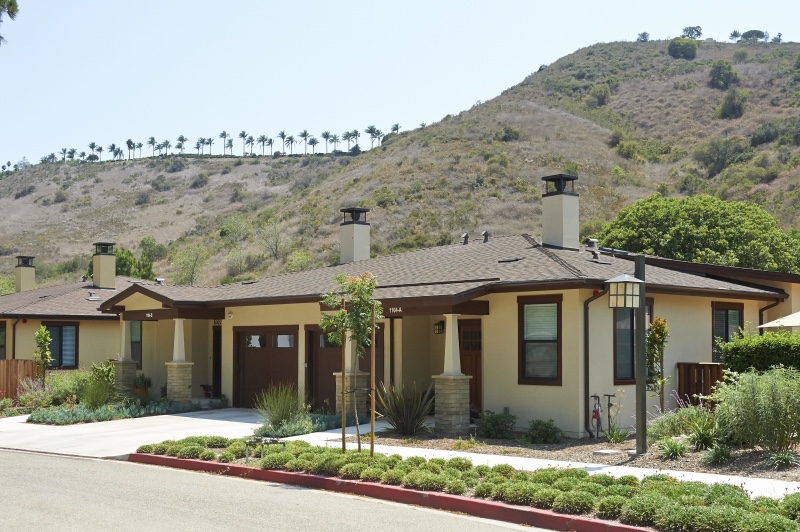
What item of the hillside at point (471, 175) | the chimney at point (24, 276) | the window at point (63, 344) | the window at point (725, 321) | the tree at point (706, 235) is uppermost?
the hillside at point (471, 175)

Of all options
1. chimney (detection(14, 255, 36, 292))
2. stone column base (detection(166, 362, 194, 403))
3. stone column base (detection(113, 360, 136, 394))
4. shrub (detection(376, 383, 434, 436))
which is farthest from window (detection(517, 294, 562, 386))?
chimney (detection(14, 255, 36, 292))

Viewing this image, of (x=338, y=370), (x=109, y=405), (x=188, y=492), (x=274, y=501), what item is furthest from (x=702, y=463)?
(x=109, y=405)

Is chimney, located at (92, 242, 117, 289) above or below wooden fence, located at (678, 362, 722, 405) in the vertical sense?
above

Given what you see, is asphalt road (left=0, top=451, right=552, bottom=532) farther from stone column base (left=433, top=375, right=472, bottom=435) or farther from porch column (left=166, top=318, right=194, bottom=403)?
porch column (left=166, top=318, right=194, bottom=403)

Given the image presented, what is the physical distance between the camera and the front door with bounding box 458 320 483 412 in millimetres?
20062

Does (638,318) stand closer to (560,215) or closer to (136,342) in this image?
(560,215)

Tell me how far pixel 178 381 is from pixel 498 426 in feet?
35.8

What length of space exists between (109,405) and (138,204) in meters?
83.7

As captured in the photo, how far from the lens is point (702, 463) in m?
13.2

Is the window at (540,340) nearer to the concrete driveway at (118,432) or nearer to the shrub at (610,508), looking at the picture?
the concrete driveway at (118,432)

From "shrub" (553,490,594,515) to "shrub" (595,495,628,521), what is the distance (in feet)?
0.48

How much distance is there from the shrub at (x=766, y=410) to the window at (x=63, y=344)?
942 inches

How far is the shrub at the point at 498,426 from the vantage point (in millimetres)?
17859

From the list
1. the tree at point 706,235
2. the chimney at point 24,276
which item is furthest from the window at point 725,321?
the chimney at point 24,276
